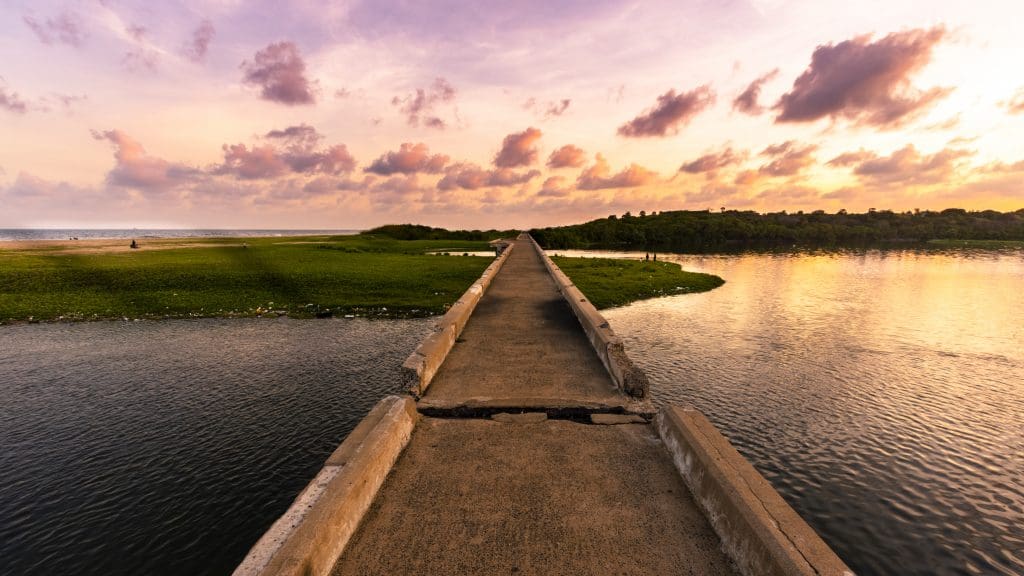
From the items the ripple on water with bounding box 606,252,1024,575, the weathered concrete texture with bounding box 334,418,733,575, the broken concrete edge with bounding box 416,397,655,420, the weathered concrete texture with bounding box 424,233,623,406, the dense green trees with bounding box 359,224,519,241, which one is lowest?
the ripple on water with bounding box 606,252,1024,575

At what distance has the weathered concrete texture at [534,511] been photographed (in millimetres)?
4375

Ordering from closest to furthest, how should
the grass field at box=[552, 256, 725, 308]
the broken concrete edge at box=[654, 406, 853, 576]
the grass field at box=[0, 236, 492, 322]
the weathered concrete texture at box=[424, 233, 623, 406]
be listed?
the broken concrete edge at box=[654, 406, 853, 576] < the weathered concrete texture at box=[424, 233, 623, 406] < the grass field at box=[0, 236, 492, 322] < the grass field at box=[552, 256, 725, 308]

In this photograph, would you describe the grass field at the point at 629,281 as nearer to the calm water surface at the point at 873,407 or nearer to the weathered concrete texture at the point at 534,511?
the calm water surface at the point at 873,407

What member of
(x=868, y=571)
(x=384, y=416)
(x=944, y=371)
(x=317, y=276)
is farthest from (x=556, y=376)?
(x=317, y=276)

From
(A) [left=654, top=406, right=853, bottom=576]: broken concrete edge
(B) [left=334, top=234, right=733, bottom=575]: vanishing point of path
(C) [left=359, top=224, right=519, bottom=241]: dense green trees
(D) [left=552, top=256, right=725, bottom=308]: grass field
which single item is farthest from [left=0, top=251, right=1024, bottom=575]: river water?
(C) [left=359, top=224, right=519, bottom=241]: dense green trees

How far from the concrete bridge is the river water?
3.72 meters

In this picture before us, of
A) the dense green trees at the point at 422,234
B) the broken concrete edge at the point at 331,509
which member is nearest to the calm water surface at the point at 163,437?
the broken concrete edge at the point at 331,509

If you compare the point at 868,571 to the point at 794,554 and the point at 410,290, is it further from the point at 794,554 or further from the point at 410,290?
the point at 410,290

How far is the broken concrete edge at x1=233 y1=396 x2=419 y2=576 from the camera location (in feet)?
12.6

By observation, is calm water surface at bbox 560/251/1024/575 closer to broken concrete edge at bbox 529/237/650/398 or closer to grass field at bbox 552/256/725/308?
grass field at bbox 552/256/725/308

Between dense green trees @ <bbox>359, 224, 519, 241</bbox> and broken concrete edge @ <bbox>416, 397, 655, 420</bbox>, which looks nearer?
broken concrete edge @ <bbox>416, 397, 655, 420</bbox>

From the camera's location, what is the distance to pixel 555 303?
1759 cm

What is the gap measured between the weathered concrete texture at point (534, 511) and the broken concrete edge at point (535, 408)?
69 cm

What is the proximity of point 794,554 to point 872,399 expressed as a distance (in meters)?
13.2
